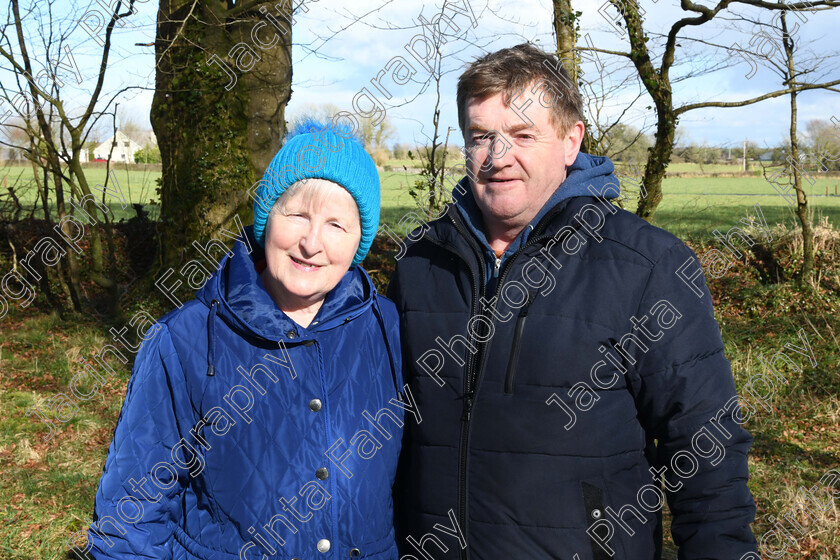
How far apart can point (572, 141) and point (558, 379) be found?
32.0 inches

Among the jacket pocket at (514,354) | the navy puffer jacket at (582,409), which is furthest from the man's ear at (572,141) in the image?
the jacket pocket at (514,354)

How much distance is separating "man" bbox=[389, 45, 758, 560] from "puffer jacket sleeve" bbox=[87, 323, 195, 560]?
720 mm

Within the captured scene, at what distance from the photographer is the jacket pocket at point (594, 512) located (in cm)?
195

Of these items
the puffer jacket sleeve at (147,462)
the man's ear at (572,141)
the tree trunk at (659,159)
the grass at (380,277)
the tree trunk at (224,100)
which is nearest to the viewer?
the puffer jacket sleeve at (147,462)

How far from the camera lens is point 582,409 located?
200 cm

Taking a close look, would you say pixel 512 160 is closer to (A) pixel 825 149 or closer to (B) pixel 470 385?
(B) pixel 470 385

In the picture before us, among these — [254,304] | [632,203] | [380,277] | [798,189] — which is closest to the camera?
[254,304]

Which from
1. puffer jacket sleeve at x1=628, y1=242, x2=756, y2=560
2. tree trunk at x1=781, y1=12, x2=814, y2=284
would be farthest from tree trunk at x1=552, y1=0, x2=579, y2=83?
puffer jacket sleeve at x1=628, y1=242, x2=756, y2=560

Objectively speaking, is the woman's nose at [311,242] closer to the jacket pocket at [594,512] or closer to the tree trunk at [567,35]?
the jacket pocket at [594,512]

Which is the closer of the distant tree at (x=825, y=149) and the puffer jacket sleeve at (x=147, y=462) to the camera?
the puffer jacket sleeve at (x=147, y=462)

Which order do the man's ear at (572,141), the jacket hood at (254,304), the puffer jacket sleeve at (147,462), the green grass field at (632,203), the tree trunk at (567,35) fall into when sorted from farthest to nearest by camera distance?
the green grass field at (632,203) < the tree trunk at (567,35) < the man's ear at (572,141) < the jacket hood at (254,304) < the puffer jacket sleeve at (147,462)

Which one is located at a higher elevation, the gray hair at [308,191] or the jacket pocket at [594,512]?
the gray hair at [308,191]

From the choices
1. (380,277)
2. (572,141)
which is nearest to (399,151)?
(380,277)

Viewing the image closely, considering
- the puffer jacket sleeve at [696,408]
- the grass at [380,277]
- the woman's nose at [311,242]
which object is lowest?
the grass at [380,277]
